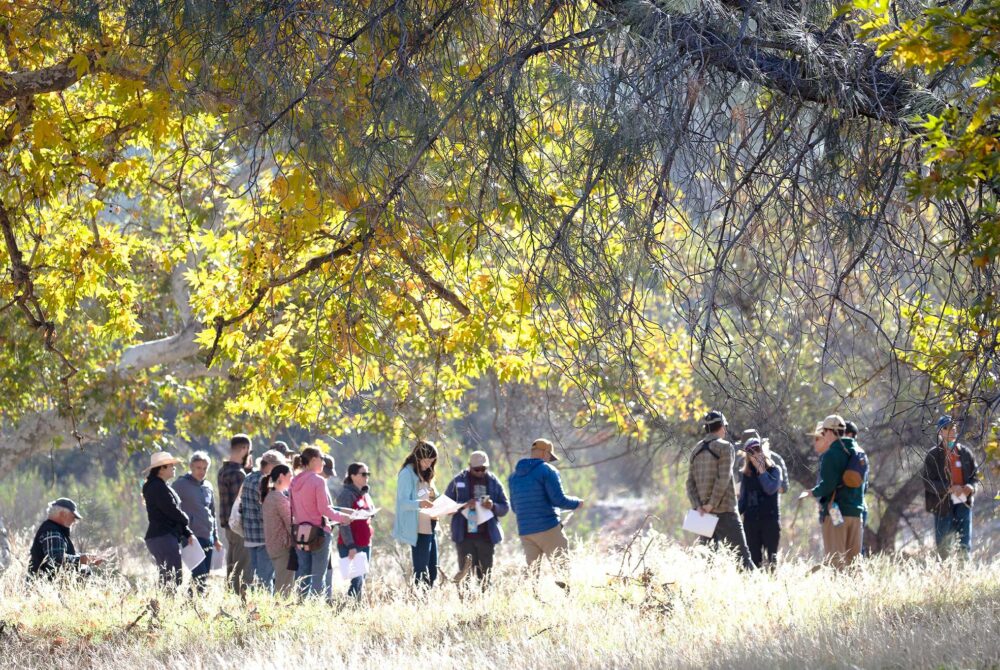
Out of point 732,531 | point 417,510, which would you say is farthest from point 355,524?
point 732,531

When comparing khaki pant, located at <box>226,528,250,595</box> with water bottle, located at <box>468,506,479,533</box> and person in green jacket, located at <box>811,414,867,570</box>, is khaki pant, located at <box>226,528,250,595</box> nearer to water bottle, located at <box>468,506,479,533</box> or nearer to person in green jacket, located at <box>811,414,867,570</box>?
water bottle, located at <box>468,506,479,533</box>

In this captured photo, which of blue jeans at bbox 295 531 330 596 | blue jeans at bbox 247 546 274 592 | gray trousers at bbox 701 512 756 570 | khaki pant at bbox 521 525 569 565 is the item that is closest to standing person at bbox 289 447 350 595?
blue jeans at bbox 295 531 330 596

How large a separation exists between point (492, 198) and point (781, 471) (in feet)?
17.0

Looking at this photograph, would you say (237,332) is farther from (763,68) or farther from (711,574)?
(763,68)

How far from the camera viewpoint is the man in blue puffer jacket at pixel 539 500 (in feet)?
34.8

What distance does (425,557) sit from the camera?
425 inches

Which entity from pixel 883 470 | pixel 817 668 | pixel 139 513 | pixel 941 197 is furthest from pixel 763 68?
A: pixel 139 513

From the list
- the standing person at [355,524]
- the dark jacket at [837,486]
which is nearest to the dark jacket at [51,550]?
the standing person at [355,524]

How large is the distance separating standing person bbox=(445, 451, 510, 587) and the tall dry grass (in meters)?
1.03

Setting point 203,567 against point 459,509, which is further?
point 203,567

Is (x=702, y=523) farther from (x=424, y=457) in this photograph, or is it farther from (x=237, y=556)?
(x=237, y=556)

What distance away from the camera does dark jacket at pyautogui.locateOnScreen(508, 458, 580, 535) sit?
10609 millimetres

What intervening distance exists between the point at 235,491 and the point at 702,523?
4.22 m

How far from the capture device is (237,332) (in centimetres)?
892
